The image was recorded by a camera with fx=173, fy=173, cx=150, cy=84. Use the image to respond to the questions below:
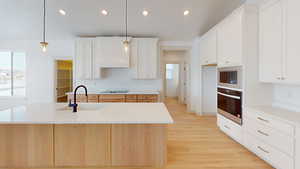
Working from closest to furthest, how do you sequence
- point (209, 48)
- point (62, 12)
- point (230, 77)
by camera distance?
point (230, 77) → point (62, 12) → point (209, 48)

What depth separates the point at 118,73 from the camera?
550 centimetres

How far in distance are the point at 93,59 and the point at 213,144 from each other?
12.5ft

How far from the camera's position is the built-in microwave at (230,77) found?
3.11m

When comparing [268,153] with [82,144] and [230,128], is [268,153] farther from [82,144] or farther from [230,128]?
[82,144]

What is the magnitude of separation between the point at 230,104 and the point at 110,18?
354 cm

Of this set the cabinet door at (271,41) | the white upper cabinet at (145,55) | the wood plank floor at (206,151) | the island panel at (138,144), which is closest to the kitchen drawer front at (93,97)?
the white upper cabinet at (145,55)

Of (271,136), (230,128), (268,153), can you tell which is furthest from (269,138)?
(230,128)

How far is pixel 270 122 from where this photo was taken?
2426mm

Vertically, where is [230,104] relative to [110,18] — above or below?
below

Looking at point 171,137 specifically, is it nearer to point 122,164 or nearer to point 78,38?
point 122,164

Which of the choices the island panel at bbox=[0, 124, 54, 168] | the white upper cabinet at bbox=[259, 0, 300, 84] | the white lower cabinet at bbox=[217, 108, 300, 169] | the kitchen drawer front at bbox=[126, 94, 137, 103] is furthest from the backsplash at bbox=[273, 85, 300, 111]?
the island panel at bbox=[0, 124, 54, 168]

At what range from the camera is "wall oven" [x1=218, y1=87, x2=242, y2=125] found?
3.14m

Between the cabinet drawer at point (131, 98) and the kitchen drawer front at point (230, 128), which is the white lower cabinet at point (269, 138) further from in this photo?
the cabinet drawer at point (131, 98)

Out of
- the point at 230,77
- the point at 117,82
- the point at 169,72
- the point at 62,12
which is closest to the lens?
the point at 230,77
